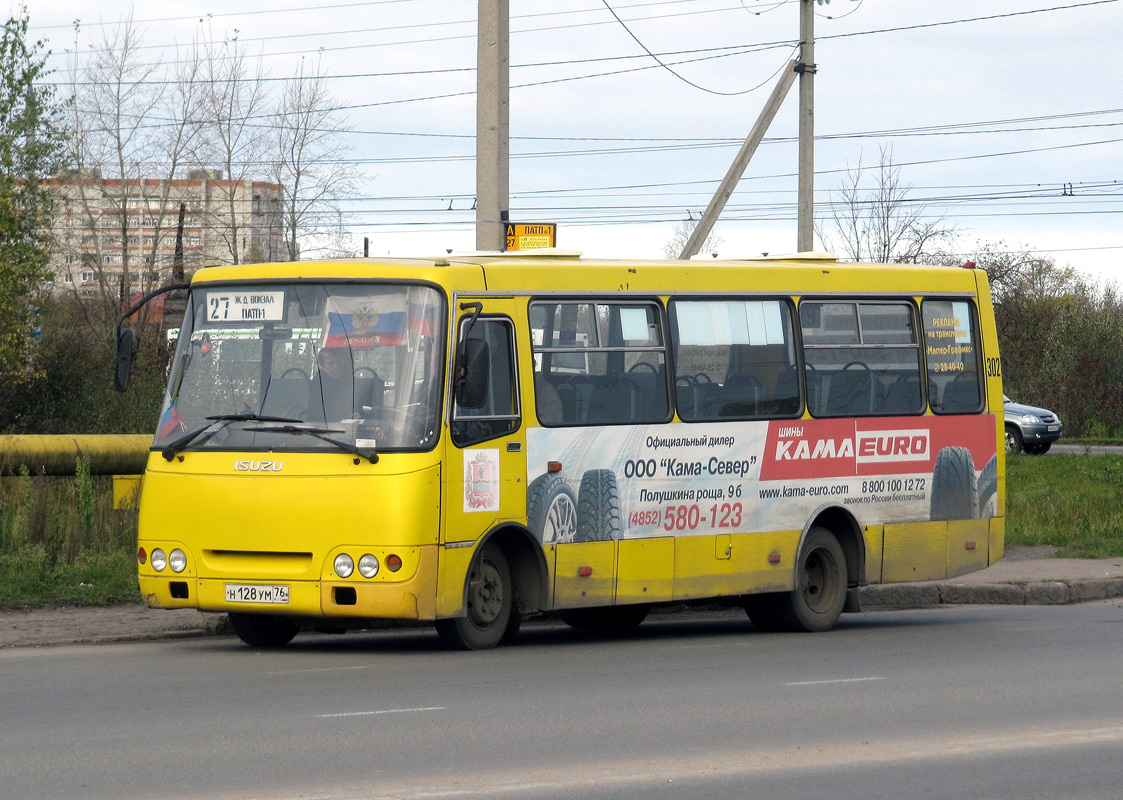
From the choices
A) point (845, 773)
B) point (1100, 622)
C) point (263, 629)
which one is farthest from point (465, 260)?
point (1100, 622)

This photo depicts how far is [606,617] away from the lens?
13797 mm

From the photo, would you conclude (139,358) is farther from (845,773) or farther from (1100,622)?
(845,773)

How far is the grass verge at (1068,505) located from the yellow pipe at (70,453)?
36.4 feet

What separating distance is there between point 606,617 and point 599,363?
281 cm

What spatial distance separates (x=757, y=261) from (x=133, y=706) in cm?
713

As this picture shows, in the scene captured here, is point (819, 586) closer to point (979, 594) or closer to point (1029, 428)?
point (979, 594)

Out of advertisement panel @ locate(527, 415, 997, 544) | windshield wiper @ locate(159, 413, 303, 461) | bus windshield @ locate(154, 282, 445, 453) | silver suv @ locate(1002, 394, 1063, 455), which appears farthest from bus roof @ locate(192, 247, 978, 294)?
silver suv @ locate(1002, 394, 1063, 455)

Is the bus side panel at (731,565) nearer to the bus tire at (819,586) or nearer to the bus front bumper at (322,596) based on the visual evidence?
the bus tire at (819,586)

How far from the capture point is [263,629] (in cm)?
1181

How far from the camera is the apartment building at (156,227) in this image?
56688 millimetres

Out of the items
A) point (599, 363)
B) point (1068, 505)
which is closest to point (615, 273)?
point (599, 363)

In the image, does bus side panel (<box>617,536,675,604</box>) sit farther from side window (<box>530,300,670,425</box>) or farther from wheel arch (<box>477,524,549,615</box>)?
side window (<box>530,300,670,425</box>)

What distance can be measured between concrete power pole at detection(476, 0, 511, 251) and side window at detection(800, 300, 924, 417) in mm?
3506

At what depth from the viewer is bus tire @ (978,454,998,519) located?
1480 cm
